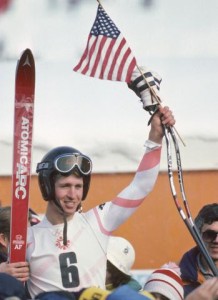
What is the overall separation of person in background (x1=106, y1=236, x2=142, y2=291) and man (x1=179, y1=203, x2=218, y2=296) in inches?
9.4

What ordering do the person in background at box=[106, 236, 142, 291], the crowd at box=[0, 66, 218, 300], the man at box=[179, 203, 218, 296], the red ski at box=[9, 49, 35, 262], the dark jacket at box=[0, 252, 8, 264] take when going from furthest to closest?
the dark jacket at box=[0, 252, 8, 264] → the man at box=[179, 203, 218, 296] → the person in background at box=[106, 236, 142, 291] → the red ski at box=[9, 49, 35, 262] → the crowd at box=[0, 66, 218, 300]

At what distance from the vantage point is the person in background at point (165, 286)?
4.76m

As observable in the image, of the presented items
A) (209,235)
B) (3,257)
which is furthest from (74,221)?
(209,235)

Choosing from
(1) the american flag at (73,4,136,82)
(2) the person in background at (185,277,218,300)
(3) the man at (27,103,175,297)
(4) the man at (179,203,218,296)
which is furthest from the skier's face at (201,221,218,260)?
(2) the person in background at (185,277,218,300)

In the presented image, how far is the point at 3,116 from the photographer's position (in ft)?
25.0

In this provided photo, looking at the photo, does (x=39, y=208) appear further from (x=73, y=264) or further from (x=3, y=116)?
(x=73, y=264)

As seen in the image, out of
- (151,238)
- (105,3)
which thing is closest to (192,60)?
(105,3)

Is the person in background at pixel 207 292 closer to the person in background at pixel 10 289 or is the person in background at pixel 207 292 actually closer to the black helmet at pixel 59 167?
the person in background at pixel 10 289

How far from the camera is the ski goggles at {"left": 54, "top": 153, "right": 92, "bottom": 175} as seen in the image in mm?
4855

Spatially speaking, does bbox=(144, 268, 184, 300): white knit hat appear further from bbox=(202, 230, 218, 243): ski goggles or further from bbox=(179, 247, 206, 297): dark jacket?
bbox=(202, 230, 218, 243): ski goggles

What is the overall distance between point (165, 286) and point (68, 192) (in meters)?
0.57

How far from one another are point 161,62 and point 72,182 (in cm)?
292

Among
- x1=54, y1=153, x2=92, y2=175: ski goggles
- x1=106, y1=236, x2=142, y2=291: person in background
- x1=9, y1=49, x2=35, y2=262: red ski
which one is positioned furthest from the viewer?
x1=106, y1=236, x2=142, y2=291: person in background

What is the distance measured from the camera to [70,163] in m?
4.87
